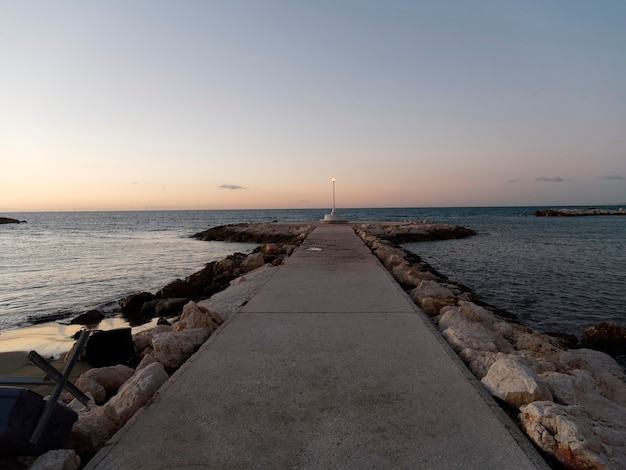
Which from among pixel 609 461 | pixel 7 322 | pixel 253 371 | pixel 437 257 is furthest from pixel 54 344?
pixel 437 257

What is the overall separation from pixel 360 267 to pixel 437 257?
11.9m

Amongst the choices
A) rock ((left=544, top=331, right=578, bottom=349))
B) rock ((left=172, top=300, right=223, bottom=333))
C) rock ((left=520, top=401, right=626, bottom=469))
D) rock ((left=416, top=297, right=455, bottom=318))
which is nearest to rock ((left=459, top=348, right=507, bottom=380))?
rock ((left=520, top=401, right=626, bottom=469))

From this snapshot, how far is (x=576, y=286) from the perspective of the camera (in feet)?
42.0

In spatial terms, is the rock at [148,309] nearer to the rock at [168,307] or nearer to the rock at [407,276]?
the rock at [168,307]

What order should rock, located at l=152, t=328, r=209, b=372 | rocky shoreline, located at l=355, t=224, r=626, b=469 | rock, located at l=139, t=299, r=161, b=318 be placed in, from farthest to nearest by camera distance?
1. rock, located at l=139, t=299, r=161, b=318
2. rock, located at l=152, t=328, r=209, b=372
3. rocky shoreline, located at l=355, t=224, r=626, b=469

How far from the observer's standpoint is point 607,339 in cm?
709

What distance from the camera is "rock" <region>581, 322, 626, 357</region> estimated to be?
271 inches

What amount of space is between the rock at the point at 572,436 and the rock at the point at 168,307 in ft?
27.0

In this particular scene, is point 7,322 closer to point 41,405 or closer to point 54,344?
point 54,344

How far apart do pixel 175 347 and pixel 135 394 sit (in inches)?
47.0

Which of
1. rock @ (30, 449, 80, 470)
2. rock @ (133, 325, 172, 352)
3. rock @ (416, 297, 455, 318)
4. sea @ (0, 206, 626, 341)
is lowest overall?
sea @ (0, 206, 626, 341)

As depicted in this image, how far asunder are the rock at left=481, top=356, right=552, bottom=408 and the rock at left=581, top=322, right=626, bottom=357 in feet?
15.3

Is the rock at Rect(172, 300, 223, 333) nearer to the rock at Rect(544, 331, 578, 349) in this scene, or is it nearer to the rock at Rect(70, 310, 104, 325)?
the rock at Rect(70, 310, 104, 325)

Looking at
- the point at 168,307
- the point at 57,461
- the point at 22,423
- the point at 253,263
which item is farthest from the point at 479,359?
the point at 253,263
